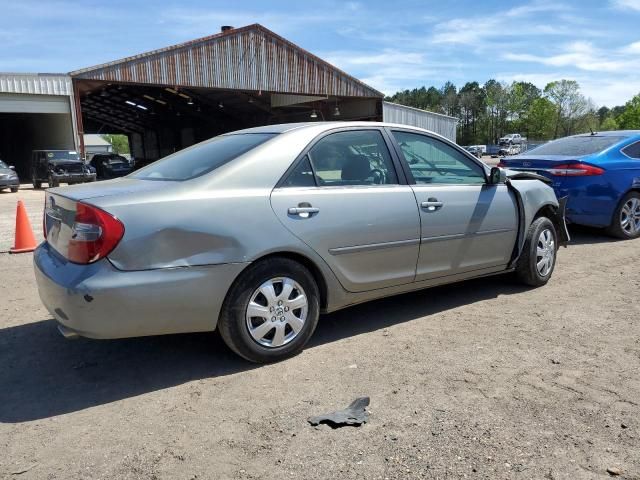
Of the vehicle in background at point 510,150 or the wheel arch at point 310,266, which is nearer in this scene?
the wheel arch at point 310,266

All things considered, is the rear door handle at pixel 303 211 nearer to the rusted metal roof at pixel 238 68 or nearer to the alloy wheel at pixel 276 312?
the alloy wheel at pixel 276 312

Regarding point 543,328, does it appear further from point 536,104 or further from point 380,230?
point 536,104

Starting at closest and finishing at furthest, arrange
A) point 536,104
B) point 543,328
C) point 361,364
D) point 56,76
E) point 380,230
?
point 361,364
point 380,230
point 543,328
point 56,76
point 536,104

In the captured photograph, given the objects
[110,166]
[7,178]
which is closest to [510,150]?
[110,166]

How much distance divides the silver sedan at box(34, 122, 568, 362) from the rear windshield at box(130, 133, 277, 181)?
2 cm

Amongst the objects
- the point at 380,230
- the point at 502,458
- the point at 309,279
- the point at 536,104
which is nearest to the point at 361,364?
the point at 309,279

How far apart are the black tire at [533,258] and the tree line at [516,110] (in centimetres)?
6815

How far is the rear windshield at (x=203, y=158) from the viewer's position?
3.69 meters

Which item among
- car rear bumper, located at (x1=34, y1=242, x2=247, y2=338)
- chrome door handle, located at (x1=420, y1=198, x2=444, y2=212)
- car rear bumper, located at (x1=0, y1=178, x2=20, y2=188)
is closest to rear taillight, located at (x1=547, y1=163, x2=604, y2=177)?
chrome door handle, located at (x1=420, y1=198, x2=444, y2=212)

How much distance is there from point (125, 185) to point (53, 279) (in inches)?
31.2

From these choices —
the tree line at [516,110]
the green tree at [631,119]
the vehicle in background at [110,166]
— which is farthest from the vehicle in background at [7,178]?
the green tree at [631,119]

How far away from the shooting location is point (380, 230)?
396 cm

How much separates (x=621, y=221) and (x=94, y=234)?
24.5 feet

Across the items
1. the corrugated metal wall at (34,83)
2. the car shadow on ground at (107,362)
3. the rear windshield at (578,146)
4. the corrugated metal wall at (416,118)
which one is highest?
the corrugated metal wall at (34,83)
